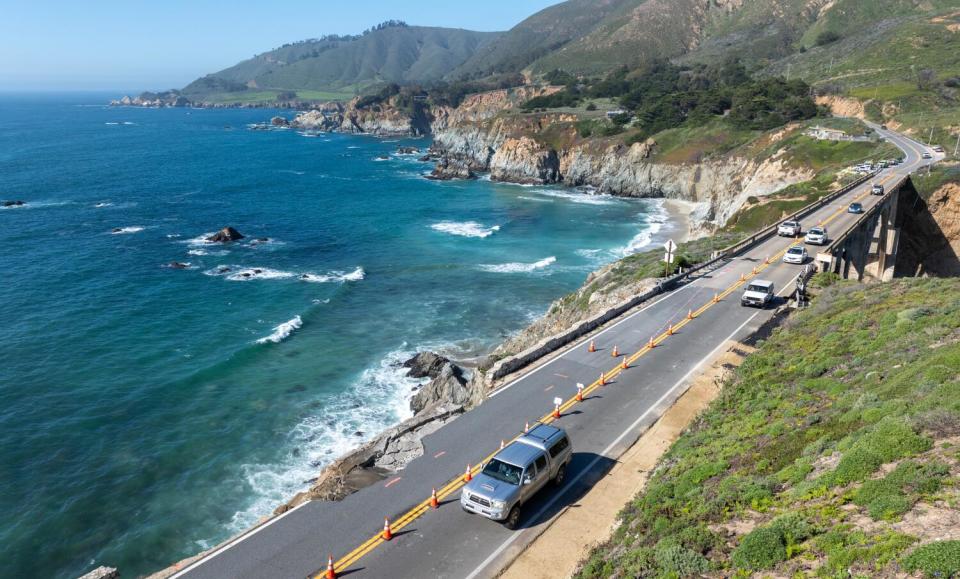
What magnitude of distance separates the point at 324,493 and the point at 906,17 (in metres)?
168

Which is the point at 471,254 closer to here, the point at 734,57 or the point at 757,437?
the point at 757,437

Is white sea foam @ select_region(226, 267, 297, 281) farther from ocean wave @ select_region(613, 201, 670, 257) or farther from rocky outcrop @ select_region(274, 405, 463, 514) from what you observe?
rocky outcrop @ select_region(274, 405, 463, 514)

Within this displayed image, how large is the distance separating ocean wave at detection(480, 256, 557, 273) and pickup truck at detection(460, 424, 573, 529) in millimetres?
50342

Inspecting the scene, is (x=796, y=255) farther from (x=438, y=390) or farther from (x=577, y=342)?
(x=438, y=390)

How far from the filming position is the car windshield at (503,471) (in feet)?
49.6

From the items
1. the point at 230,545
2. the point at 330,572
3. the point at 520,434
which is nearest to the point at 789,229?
the point at 520,434

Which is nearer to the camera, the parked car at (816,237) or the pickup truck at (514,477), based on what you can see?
the pickup truck at (514,477)

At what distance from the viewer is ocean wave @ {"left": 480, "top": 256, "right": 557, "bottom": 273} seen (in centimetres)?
6662

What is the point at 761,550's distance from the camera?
1062 cm

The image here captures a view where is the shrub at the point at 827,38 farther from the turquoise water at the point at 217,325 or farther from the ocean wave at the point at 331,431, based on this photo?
the ocean wave at the point at 331,431

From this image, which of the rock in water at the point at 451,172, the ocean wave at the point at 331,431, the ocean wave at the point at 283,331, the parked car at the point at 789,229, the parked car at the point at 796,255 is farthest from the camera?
the rock in water at the point at 451,172

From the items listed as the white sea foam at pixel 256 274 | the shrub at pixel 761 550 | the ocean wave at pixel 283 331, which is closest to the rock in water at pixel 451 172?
the white sea foam at pixel 256 274

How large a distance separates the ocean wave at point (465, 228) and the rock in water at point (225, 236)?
26.4 meters

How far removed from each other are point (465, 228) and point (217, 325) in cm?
4267
